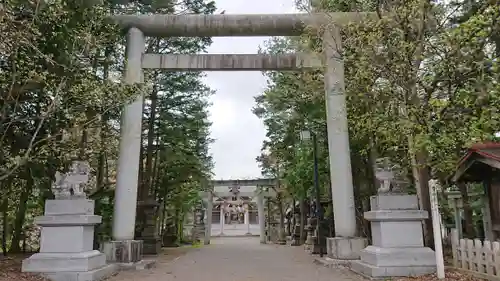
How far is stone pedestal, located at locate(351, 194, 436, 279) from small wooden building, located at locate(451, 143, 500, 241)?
1.43 m

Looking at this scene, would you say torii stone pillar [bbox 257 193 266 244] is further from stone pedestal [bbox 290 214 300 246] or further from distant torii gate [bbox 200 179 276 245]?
stone pedestal [bbox 290 214 300 246]

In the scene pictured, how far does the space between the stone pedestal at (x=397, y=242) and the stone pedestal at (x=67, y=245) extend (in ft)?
18.8

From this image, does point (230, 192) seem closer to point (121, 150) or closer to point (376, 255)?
point (121, 150)

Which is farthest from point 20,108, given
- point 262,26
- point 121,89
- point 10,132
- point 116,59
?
point 262,26

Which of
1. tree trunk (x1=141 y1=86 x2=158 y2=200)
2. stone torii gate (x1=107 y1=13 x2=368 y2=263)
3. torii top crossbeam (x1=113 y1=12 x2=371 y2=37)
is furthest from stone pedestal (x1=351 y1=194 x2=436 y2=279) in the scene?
tree trunk (x1=141 y1=86 x2=158 y2=200)

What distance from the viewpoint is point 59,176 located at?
A: 29.1 ft

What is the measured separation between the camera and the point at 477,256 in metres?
7.10

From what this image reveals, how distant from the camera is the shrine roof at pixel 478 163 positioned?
7.79 m

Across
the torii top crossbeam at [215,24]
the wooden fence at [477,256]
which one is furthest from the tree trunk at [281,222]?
the wooden fence at [477,256]

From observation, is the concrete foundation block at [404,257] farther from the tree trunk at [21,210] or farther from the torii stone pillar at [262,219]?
→ the torii stone pillar at [262,219]

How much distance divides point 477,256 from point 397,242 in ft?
4.85

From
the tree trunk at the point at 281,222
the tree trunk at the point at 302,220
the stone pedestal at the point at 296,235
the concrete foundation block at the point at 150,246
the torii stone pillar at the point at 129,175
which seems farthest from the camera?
the tree trunk at the point at 281,222

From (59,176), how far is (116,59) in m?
6.16

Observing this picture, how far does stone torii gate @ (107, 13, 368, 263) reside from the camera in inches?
421
